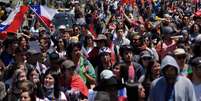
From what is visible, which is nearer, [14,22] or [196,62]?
[196,62]

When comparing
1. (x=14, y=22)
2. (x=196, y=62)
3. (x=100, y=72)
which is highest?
(x=196, y=62)

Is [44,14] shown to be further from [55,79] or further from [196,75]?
[196,75]

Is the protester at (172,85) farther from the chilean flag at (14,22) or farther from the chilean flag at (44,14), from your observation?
the chilean flag at (44,14)

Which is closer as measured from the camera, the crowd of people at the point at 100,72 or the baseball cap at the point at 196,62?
the crowd of people at the point at 100,72

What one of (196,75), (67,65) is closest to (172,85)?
(196,75)

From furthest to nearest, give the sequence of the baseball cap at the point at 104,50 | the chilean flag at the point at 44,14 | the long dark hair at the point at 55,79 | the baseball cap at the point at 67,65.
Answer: the chilean flag at the point at 44,14
the baseball cap at the point at 104,50
the baseball cap at the point at 67,65
the long dark hair at the point at 55,79

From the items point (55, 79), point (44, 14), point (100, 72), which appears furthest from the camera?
point (44, 14)

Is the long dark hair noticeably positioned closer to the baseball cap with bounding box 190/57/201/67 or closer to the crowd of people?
the crowd of people

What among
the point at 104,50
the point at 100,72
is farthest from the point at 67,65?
the point at 104,50

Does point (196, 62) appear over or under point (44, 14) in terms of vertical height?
over

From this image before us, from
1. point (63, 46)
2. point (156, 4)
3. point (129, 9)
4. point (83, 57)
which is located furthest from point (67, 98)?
point (156, 4)

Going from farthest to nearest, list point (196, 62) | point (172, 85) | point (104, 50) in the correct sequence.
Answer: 1. point (104, 50)
2. point (196, 62)
3. point (172, 85)

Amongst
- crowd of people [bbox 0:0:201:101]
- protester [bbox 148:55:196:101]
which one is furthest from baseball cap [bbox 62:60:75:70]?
protester [bbox 148:55:196:101]

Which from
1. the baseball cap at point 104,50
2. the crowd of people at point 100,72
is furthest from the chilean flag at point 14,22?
the baseball cap at point 104,50
